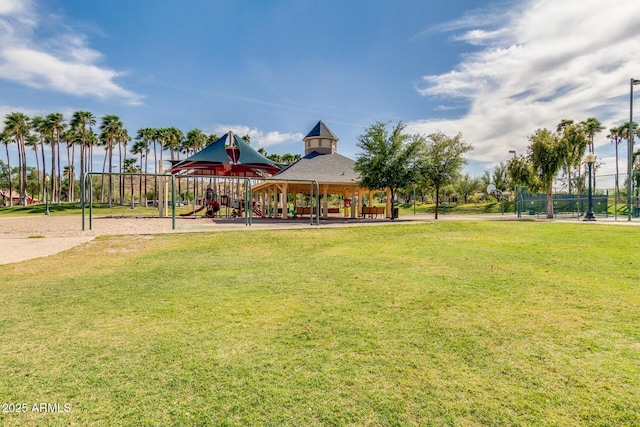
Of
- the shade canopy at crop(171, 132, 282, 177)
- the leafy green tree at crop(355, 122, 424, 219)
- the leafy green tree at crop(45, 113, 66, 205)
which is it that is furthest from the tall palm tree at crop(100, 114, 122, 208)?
the leafy green tree at crop(355, 122, 424, 219)

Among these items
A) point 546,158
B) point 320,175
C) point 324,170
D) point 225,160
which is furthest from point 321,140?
point 546,158

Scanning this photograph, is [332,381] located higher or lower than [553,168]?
lower

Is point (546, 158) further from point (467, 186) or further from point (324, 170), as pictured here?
point (467, 186)

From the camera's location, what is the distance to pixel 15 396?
2805 mm

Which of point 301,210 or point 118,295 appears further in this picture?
point 301,210

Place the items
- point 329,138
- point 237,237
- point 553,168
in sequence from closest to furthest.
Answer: point 237,237 → point 553,168 → point 329,138

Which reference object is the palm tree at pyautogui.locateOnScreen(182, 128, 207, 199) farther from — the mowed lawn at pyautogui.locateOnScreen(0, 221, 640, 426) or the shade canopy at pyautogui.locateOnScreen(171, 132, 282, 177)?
the mowed lawn at pyautogui.locateOnScreen(0, 221, 640, 426)

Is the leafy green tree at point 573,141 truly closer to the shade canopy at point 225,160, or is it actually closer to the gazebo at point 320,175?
the gazebo at point 320,175

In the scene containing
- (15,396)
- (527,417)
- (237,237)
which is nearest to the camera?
(527,417)

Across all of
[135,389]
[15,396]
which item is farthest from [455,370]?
[15,396]

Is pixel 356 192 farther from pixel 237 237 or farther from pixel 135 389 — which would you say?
pixel 135 389

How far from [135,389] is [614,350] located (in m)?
4.68

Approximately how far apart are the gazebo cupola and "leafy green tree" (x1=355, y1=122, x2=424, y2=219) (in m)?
7.76

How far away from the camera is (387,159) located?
2352cm
